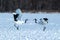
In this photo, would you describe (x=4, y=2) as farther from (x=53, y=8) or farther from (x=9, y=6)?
(x=53, y=8)

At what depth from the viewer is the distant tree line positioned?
45.5 metres

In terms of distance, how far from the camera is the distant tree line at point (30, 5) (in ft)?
149

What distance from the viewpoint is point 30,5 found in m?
47.3

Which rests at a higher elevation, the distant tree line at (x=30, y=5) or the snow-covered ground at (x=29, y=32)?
the snow-covered ground at (x=29, y=32)

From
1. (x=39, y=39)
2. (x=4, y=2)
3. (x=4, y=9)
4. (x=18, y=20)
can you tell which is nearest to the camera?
Result: (x=39, y=39)

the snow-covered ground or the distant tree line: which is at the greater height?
the snow-covered ground

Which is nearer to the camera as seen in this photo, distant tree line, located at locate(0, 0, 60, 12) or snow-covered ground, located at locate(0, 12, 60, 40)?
snow-covered ground, located at locate(0, 12, 60, 40)

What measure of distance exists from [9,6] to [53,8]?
8.56m

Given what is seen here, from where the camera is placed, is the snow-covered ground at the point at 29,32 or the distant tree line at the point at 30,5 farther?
the distant tree line at the point at 30,5

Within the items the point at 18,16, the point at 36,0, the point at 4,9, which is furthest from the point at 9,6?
the point at 18,16

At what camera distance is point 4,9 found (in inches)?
1718

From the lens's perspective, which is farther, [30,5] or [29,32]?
[30,5]

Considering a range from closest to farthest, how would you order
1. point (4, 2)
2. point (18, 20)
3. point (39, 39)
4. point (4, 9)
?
point (39, 39) → point (18, 20) → point (4, 9) → point (4, 2)

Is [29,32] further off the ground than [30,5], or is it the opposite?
[29,32]
